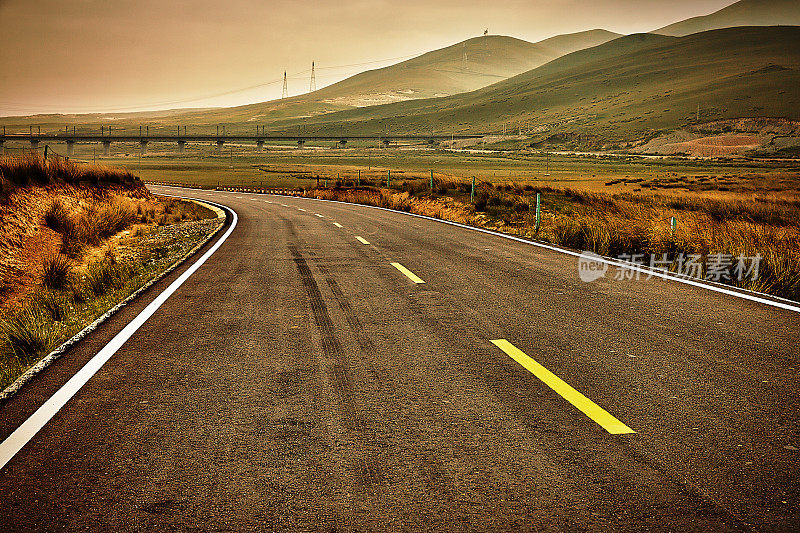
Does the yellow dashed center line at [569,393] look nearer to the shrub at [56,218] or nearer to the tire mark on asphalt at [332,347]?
the tire mark on asphalt at [332,347]

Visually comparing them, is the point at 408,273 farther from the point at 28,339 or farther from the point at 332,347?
the point at 28,339

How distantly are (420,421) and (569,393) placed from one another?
1.23m

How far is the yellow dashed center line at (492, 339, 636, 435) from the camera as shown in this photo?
407cm

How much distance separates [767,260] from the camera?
10406 millimetres

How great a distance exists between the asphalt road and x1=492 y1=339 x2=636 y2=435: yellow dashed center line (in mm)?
69

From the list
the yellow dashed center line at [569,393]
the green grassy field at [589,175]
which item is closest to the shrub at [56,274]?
the yellow dashed center line at [569,393]

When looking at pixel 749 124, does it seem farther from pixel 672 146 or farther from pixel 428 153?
pixel 428 153

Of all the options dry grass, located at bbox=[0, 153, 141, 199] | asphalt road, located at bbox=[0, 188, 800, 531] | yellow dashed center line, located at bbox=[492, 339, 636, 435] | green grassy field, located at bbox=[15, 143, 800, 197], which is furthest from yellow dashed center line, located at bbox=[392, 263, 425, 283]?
green grassy field, located at bbox=[15, 143, 800, 197]

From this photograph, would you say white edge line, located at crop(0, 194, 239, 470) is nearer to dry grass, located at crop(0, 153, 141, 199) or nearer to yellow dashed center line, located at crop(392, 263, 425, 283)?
yellow dashed center line, located at crop(392, 263, 425, 283)

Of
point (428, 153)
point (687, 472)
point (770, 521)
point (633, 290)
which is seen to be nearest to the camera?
point (770, 521)

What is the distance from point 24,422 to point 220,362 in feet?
5.52

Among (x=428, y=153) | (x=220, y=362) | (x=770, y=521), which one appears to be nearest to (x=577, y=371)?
(x=770, y=521)

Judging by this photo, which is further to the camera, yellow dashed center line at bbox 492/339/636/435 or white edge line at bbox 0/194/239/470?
yellow dashed center line at bbox 492/339/636/435

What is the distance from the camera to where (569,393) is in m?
4.64
